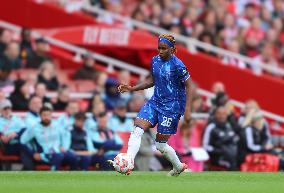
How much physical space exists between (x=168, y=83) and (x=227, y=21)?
12.4m

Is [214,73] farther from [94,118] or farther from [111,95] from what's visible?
[94,118]

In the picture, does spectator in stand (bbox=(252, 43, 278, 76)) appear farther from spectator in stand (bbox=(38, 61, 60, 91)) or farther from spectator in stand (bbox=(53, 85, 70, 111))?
spectator in stand (bbox=(53, 85, 70, 111))

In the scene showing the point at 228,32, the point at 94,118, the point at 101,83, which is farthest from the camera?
the point at 228,32

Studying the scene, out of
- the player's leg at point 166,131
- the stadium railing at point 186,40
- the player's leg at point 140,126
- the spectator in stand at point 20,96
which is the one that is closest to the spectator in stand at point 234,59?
the stadium railing at point 186,40

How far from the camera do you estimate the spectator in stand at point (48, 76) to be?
25250mm

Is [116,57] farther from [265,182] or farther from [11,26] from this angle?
[265,182]

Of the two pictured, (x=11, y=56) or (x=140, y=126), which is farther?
(x=11, y=56)

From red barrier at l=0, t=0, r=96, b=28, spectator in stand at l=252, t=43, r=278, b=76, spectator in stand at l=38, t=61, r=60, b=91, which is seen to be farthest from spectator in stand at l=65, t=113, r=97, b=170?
spectator in stand at l=252, t=43, r=278, b=76

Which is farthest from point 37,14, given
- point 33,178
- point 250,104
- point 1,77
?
point 33,178

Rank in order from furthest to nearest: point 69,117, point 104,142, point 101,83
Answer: point 101,83 < point 69,117 < point 104,142

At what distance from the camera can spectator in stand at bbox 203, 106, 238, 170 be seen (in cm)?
2392

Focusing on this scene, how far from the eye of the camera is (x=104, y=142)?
23203 millimetres

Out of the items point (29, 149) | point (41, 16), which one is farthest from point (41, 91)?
point (41, 16)

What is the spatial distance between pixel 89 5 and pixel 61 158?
7.72m
